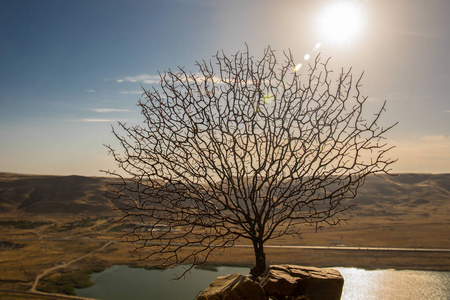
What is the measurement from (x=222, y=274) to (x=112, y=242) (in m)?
26.2

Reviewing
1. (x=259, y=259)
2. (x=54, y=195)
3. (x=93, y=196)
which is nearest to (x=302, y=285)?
(x=259, y=259)

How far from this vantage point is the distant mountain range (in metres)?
92.7

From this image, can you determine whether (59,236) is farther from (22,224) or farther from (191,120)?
(191,120)

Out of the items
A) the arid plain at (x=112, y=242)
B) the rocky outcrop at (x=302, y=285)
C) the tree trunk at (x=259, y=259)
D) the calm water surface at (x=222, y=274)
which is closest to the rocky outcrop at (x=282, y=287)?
the rocky outcrop at (x=302, y=285)

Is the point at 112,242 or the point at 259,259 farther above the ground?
the point at 259,259

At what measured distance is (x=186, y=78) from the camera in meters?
4.54

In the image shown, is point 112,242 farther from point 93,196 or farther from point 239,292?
point 93,196

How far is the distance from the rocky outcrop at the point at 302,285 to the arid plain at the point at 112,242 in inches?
237

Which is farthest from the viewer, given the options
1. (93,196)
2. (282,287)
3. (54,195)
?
(54,195)

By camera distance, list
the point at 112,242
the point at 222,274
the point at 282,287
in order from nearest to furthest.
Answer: the point at 282,287 < the point at 222,274 < the point at 112,242

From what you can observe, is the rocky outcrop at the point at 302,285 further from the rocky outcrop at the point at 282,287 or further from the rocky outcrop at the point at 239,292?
the rocky outcrop at the point at 239,292

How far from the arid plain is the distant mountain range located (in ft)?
1.05

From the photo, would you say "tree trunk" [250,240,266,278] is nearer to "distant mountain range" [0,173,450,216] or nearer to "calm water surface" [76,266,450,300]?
"calm water surface" [76,266,450,300]

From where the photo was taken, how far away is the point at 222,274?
35.3m
